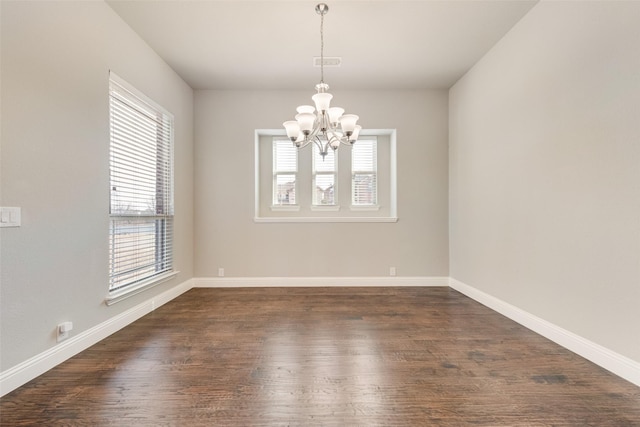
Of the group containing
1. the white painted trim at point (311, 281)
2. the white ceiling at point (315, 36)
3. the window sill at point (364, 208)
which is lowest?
the white painted trim at point (311, 281)

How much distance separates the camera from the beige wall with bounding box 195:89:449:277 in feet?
13.7

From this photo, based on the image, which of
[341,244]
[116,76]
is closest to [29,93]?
[116,76]

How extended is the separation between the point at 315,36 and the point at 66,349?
342cm

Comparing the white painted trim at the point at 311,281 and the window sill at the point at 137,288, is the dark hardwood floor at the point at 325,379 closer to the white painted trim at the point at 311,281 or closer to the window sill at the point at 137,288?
the window sill at the point at 137,288

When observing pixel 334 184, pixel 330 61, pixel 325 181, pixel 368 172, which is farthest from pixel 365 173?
pixel 330 61

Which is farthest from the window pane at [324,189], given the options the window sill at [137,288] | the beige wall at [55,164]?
the beige wall at [55,164]

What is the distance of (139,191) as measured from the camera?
9.86ft

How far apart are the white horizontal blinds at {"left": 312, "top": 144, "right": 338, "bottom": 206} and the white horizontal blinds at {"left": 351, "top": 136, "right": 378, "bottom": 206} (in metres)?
0.30

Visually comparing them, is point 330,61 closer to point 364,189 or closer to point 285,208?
point 364,189

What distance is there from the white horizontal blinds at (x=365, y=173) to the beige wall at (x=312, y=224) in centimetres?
38

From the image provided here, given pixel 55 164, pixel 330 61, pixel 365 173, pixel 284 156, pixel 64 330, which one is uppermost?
pixel 330 61

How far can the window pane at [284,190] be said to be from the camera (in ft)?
14.7

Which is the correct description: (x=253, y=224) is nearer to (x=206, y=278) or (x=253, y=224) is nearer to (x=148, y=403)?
(x=206, y=278)

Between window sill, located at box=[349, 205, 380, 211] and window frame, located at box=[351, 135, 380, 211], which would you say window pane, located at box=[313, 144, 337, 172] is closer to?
window frame, located at box=[351, 135, 380, 211]
